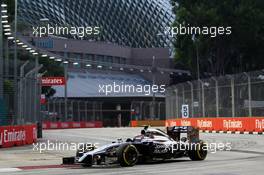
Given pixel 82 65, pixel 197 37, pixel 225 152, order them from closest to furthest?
pixel 225 152
pixel 197 37
pixel 82 65

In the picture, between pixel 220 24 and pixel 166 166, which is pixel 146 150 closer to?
pixel 166 166

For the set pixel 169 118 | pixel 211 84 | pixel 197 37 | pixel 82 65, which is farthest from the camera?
pixel 82 65

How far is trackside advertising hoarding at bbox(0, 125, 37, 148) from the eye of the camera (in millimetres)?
28298

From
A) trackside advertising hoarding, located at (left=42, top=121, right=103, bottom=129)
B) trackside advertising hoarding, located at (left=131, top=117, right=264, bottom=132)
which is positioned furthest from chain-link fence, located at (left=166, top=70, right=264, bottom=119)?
trackside advertising hoarding, located at (left=42, top=121, right=103, bottom=129)

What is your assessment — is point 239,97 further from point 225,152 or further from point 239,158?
point 239,158

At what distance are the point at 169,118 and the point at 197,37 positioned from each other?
394 inches

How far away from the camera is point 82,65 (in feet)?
337

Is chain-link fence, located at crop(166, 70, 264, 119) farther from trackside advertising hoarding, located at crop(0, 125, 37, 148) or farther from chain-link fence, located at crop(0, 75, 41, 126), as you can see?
trackside advertising hoarding, located at crop(0, 125, 37, 148)

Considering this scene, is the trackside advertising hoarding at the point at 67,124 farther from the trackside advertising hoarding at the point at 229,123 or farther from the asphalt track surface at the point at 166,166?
the asphalt track surface at the point at 166,166

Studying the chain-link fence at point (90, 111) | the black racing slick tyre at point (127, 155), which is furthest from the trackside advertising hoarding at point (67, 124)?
the black racing slick tyre at point (127, 155)

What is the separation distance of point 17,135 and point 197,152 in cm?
1286

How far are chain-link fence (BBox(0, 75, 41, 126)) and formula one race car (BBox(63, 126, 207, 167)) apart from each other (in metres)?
11.1

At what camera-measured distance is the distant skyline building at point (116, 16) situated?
102m

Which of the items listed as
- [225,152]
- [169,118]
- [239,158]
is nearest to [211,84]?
[169,118]
